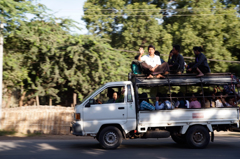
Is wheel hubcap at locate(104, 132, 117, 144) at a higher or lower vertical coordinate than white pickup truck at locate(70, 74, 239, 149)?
lower

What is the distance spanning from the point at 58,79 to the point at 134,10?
8.22 meters

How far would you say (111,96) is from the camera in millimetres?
8273

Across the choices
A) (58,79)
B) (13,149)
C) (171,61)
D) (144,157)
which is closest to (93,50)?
(58,79)

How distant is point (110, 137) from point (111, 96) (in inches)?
47.2

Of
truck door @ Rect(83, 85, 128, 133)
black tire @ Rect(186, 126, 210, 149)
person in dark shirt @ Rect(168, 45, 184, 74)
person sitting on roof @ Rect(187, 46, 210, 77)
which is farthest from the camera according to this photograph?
person in dark shirt @ Rect(168, 45, 184, 74)

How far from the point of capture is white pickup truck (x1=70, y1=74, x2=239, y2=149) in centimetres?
793

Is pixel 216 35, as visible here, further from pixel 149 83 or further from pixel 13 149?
pixel 13 149

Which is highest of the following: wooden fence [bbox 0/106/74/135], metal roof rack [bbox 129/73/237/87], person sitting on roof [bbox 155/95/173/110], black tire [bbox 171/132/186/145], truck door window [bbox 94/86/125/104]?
metal roof rack [bbox 129/73/237/87]

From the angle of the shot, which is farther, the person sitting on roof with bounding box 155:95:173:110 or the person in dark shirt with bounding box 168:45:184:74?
the person in dark shirt with bounding box 168:45:184:74

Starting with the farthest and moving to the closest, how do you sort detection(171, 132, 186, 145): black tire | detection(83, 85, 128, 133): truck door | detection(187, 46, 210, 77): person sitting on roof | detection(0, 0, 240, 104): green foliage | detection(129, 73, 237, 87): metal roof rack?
1. detection(0, 0, 240, 104): green foliage
2. detection(171, 132, 186, 145): black tire
3. detection(187, 46, 210, 77): person sitting on roof
4. detection(129, 73, 237, 87): metal roof rack
5. detection(83, 85, 128, 133): truck door

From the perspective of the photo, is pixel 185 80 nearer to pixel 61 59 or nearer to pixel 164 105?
pixel 164 105

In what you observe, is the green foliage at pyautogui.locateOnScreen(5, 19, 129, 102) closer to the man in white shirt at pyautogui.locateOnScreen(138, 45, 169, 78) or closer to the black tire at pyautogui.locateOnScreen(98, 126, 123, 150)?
the man in white shirt at pyautogui.locateOnScreen(138, 45, 169, 78)

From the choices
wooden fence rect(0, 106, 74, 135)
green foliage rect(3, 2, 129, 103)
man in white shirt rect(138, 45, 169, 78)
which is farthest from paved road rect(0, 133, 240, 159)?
green foliage rect(3, 2, 129, 103)

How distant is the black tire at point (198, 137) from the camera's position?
816cm
